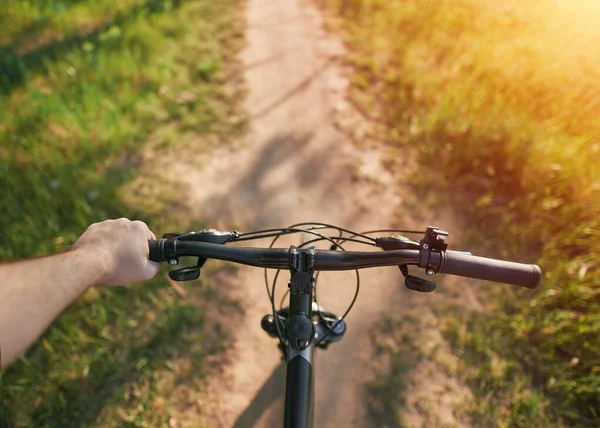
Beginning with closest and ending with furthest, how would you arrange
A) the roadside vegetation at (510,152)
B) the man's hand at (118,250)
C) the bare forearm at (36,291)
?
the bare forearm at (36,291)
the man's hand at (118,250)
the roadside vegetation at (510,152)

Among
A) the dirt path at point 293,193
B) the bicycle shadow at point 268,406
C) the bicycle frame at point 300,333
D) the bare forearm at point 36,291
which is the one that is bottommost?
the bicycle shadow at point 268,406

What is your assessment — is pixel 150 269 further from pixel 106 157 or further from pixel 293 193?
pixel 106 157

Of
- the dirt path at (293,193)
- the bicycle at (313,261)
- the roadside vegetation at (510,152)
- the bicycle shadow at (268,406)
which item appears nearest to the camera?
the bicycle at (313,261)

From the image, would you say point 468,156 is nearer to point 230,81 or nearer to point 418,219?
point 418,219

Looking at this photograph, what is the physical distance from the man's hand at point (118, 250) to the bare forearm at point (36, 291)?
0.03 meters

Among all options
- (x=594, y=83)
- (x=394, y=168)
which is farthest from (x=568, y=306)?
(x=594, y=83)

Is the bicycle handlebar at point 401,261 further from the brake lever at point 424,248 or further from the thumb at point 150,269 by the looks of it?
the thumb at point 150,269

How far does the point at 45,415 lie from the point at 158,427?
80 centimetres

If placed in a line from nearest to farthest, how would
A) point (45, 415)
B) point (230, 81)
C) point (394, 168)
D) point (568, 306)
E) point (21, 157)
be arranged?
point (45, 415), point (568, 306), point (21, 157), point (394, 168), point (230, 81)

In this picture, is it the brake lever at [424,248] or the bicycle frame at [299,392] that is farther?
the bicycle frame at [299,392]

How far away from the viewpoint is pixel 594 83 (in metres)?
4.56

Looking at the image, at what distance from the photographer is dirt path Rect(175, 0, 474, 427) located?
291 centimetres

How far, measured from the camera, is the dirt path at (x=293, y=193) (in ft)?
9.56

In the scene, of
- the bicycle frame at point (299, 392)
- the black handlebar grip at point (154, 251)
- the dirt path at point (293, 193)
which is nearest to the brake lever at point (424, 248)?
the bicycle frame at point (299, 392)
